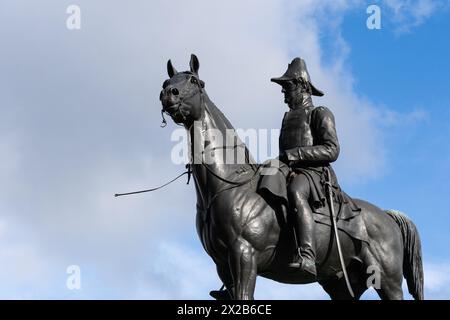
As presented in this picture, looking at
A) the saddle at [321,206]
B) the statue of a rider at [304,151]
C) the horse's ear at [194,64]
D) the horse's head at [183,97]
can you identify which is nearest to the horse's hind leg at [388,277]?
the saddle at [321,206]

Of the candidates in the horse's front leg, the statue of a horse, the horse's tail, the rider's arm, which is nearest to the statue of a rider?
the rider's arm

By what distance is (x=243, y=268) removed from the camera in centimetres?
1358

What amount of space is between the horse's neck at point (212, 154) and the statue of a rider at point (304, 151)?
2.65 feet

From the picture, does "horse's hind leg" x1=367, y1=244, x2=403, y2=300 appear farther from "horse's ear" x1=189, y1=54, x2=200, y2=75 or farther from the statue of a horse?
"horse's ear" x1=189, y1=54, x2=200, y2=75

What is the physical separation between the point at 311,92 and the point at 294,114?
0.62 m

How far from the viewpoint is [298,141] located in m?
15.2

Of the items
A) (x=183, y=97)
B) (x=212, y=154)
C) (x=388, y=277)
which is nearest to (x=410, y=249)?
(x=388, y=277)

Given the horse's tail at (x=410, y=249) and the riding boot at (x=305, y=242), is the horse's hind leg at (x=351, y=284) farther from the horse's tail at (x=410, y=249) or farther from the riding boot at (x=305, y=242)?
the riding boot at (x=305, y=242)

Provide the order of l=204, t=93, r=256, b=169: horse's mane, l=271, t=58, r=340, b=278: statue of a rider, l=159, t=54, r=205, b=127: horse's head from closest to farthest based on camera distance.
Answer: l=271, t=58, r=340, b=278: statue of a rider, l=159, t=54, r=205, b=127: horse's head, l=204, t=93, r=256, b=169: horse's mane

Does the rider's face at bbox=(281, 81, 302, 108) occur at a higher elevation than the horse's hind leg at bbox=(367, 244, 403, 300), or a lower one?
higher

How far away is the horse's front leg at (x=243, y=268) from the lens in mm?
13500

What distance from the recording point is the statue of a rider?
13969 millimetres
